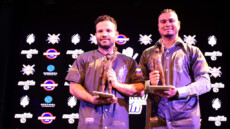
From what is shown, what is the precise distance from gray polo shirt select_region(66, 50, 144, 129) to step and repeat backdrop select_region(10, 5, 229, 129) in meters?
0.97

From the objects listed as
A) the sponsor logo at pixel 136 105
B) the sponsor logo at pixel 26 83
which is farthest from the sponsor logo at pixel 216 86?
the sponsor logo at pixel 26 83

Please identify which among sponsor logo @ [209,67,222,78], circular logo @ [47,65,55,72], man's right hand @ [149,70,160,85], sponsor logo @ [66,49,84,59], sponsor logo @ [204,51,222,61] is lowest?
man's right hand @ [149,70,160,85]

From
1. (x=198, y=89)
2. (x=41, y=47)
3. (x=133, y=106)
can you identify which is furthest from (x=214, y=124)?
(x=41, y=47)

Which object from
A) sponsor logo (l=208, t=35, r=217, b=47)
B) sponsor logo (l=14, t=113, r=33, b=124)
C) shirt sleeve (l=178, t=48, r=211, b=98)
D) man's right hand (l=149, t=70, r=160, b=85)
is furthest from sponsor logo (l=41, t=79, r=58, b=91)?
sponsor logo (l=208, t=35, r=217, b=47)

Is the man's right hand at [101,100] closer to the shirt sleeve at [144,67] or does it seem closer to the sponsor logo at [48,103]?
the shirt sleeve at [144,67]

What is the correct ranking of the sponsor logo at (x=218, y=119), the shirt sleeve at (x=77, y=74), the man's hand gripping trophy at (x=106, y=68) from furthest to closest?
the sponsor logo at (x=218, y=119), the shirt sleeve at (x=77, y=74), the man's hand gripping trophy at (x=106, y=68)

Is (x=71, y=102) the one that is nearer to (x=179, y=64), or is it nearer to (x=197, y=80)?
(x=179, y=64)

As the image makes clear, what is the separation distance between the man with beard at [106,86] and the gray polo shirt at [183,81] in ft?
0.65

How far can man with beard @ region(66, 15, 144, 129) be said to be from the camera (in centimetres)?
225

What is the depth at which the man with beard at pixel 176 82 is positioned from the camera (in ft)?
7.05

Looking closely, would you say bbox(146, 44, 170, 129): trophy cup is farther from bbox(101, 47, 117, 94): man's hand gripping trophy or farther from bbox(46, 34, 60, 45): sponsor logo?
bbox(46, 34, 60, 45): sponsor logo

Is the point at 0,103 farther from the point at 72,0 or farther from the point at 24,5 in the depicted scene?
the point at 72,0

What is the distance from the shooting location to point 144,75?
8.13 ft

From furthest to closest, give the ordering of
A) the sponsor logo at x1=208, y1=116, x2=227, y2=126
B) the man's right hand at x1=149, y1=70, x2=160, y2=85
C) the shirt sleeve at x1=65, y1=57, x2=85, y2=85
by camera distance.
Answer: the sponsor logo at x1=208, y1=116, x2=227, y2=126 < the shirt sleeve at x1=65, y1=57, x2=85, y2=85 < the man's right hand at x1=149, y1=70, x2=160, y2=85
